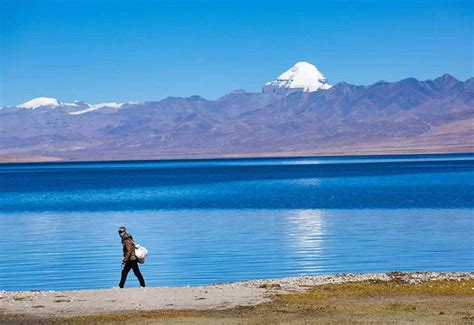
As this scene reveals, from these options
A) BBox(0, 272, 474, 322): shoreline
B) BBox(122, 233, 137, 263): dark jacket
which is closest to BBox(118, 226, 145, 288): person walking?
BBox(122, 233, 137, 263): dark jacket

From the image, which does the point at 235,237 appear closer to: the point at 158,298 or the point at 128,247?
the point at 128,247

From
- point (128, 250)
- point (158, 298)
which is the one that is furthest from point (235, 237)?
point (158, 298)

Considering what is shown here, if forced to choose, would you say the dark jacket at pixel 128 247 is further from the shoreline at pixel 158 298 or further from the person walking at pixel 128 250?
the shoreline at pixel 158 298

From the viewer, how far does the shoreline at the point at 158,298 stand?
22688 millimetres

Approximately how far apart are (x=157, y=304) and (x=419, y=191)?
65372 millimetres

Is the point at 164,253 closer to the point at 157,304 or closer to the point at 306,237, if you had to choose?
the point at 306,237

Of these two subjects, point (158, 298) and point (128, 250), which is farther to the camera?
point (128, 250)

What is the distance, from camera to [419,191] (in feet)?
283

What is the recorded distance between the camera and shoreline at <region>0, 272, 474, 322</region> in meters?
22.7

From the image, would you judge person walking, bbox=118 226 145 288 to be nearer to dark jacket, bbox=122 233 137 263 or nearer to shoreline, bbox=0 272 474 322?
dark jacket, bbox=122 233 137 263

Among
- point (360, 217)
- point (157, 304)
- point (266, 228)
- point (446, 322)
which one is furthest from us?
point (360, 217)

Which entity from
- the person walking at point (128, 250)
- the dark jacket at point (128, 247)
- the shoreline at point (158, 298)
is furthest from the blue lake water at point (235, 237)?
the shoreline at point (158, 298)

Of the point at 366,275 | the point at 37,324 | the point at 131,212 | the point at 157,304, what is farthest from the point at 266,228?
the point at 37,324

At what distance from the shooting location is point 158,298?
24.2 metres
